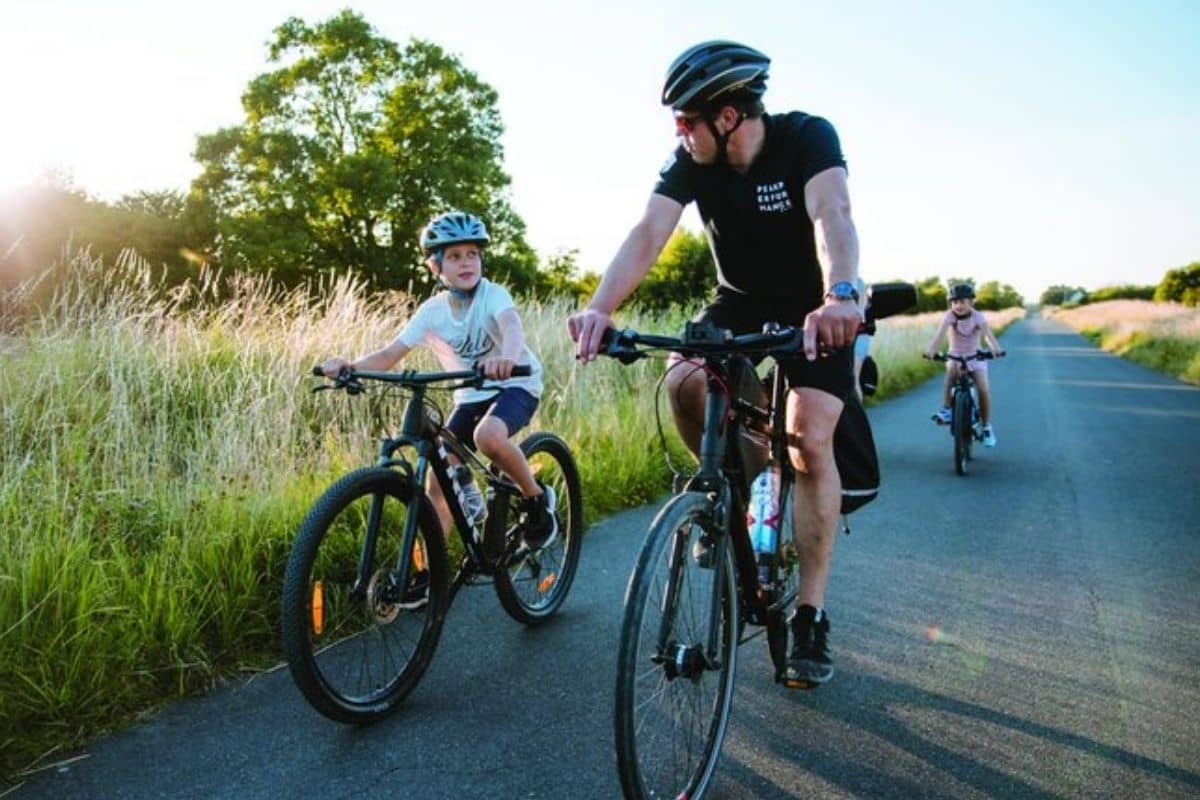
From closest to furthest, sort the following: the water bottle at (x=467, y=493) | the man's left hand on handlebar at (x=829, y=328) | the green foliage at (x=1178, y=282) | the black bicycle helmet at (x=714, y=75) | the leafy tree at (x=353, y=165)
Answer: the man's left hand on handlebar at (x=829, y=328) → the black bicycle helmet at (x=714, y=75) → the water bottle at (x=467, y=493) → the leafy tree at (x=353, y=165) → the green foliage at (x=1178, y=282)

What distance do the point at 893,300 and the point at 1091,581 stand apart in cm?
281

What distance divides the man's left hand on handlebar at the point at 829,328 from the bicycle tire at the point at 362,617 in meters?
1.64

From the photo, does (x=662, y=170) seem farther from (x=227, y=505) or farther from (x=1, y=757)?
(x=1, y=757)

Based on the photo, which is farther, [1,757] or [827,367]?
[827,367]

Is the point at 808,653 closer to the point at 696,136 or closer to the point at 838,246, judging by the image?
the point at 838,246

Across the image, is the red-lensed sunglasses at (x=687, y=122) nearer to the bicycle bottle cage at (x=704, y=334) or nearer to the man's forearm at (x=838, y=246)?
the man's forearm at (x=838, y=246)

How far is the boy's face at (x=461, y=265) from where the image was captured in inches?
164

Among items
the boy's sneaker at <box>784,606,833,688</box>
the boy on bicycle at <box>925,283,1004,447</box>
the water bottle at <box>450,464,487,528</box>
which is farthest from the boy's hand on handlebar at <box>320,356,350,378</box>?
the boy on bicycle at <box>925,283,1004,447</box>

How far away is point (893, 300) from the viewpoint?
10.5 feet

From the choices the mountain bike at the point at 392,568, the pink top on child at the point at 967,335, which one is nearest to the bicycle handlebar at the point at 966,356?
the pink top on child at the point at 967,335

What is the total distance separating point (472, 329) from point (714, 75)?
1.84m

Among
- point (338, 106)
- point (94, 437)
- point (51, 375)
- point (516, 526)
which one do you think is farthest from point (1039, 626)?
point (338, 106)

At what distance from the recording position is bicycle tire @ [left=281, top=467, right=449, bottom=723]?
290 centimetres

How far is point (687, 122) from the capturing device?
10.3 ft
